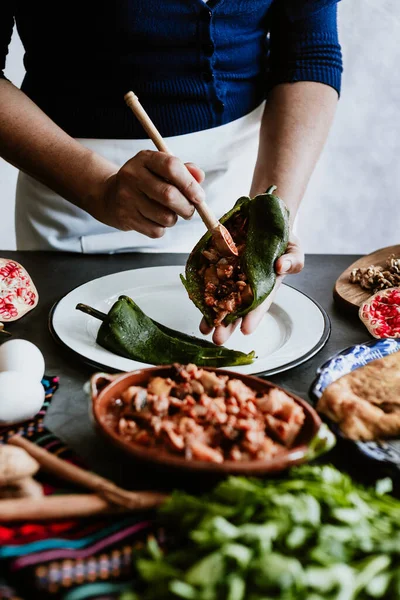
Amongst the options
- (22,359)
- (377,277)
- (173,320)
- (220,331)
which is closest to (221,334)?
(220,331)

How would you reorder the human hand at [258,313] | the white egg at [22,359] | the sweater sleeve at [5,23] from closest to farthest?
the white egg at [22,359] < the human hand at [258,313] < the sweater sleeve at [5,23]

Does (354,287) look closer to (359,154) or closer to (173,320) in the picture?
(173,320)

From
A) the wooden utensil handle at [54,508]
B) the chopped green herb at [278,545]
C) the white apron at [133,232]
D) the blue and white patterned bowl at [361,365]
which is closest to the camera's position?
the chopped green herb at [278,545]

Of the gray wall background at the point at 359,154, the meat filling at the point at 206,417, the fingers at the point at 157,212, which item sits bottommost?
the gray wall background at the point at 359,154

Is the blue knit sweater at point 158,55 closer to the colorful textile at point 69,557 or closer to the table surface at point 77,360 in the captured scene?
the table surface at point 77,360

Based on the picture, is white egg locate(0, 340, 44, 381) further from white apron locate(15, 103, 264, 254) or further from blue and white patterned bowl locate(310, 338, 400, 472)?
white apron locate(15, 103, 264, 254)

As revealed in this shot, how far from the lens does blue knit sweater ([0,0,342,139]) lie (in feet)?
6.21

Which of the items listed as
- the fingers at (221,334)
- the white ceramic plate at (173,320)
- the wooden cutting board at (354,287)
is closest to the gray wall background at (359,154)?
the wooden cutting board at (354,287)

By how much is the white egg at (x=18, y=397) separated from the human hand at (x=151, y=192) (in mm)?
580

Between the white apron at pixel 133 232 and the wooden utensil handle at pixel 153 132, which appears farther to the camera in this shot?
the white apron at pixel 133 232

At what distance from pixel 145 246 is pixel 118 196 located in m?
0.55

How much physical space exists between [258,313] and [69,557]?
2.78 feet

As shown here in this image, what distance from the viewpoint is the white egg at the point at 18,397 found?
1.08 metres

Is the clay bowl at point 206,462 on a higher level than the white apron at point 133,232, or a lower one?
higher
